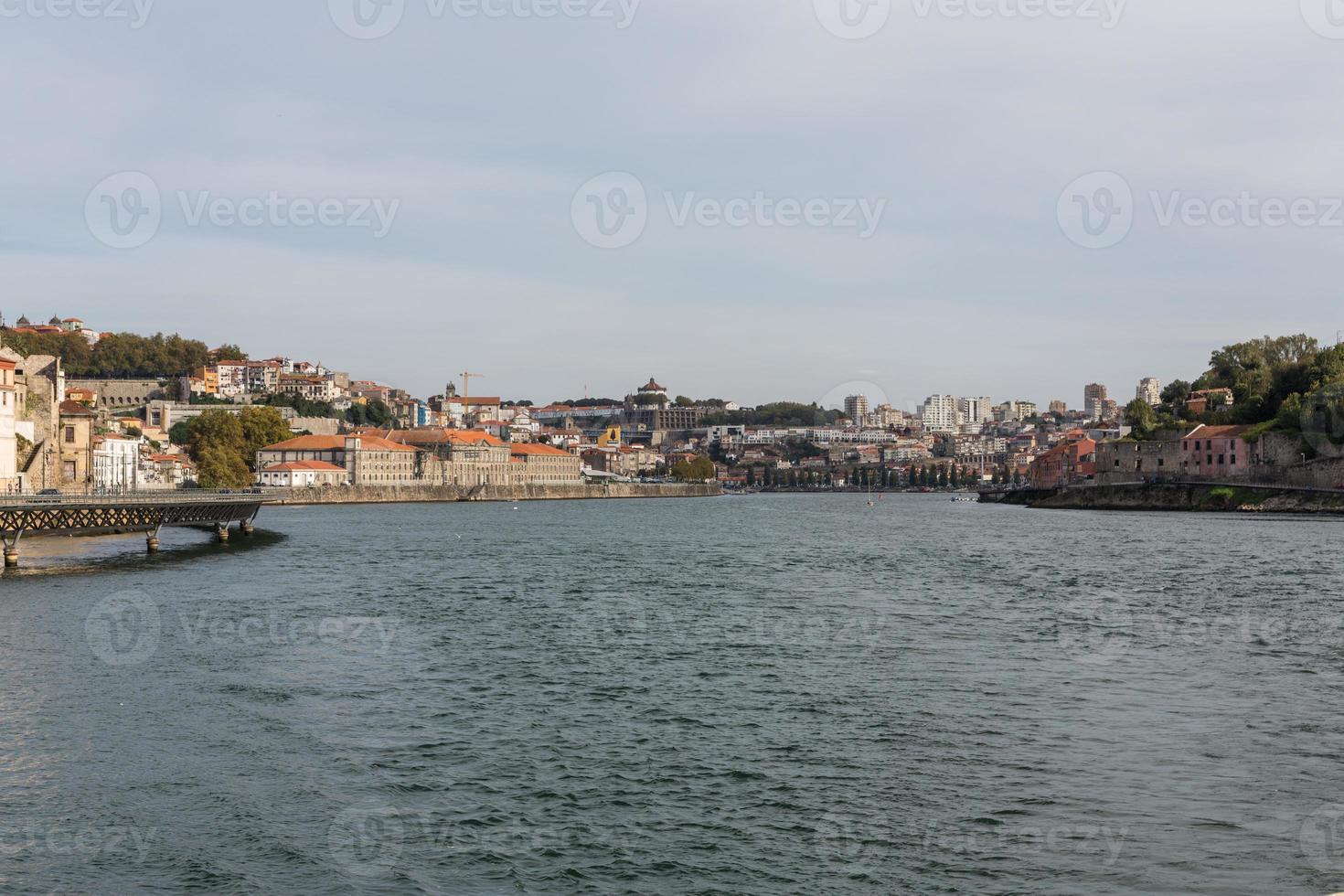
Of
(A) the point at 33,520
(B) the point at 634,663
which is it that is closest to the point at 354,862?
(B) the point at 634,663

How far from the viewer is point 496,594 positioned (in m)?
35.2

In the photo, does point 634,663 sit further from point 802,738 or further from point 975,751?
point 975,751

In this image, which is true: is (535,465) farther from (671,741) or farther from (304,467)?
(671,741)

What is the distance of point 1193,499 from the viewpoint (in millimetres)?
103875

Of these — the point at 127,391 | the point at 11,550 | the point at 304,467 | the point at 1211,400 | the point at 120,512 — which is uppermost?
the point at 127,391

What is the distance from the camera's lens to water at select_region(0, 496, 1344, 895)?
36.6ft

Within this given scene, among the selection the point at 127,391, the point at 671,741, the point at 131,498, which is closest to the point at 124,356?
the point at 127,391

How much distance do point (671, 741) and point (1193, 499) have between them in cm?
9976

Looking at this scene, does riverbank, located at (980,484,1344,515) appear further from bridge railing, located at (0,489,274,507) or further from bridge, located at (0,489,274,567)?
bridge, located at (0,489,274,567)

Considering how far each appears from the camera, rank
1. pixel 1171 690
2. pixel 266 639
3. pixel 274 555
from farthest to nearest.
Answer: pixel 274 555
pixel 266 639
pixel 1171 690

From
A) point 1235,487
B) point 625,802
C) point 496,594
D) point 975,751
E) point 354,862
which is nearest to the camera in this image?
point 354,862

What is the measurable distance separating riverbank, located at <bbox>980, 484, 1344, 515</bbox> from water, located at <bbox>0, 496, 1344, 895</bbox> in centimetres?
6453

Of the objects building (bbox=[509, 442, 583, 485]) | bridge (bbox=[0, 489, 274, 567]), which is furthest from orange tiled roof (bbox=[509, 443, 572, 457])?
bridge (bbox=[0, 489, 274, 567])

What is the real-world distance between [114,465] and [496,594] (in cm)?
8659
